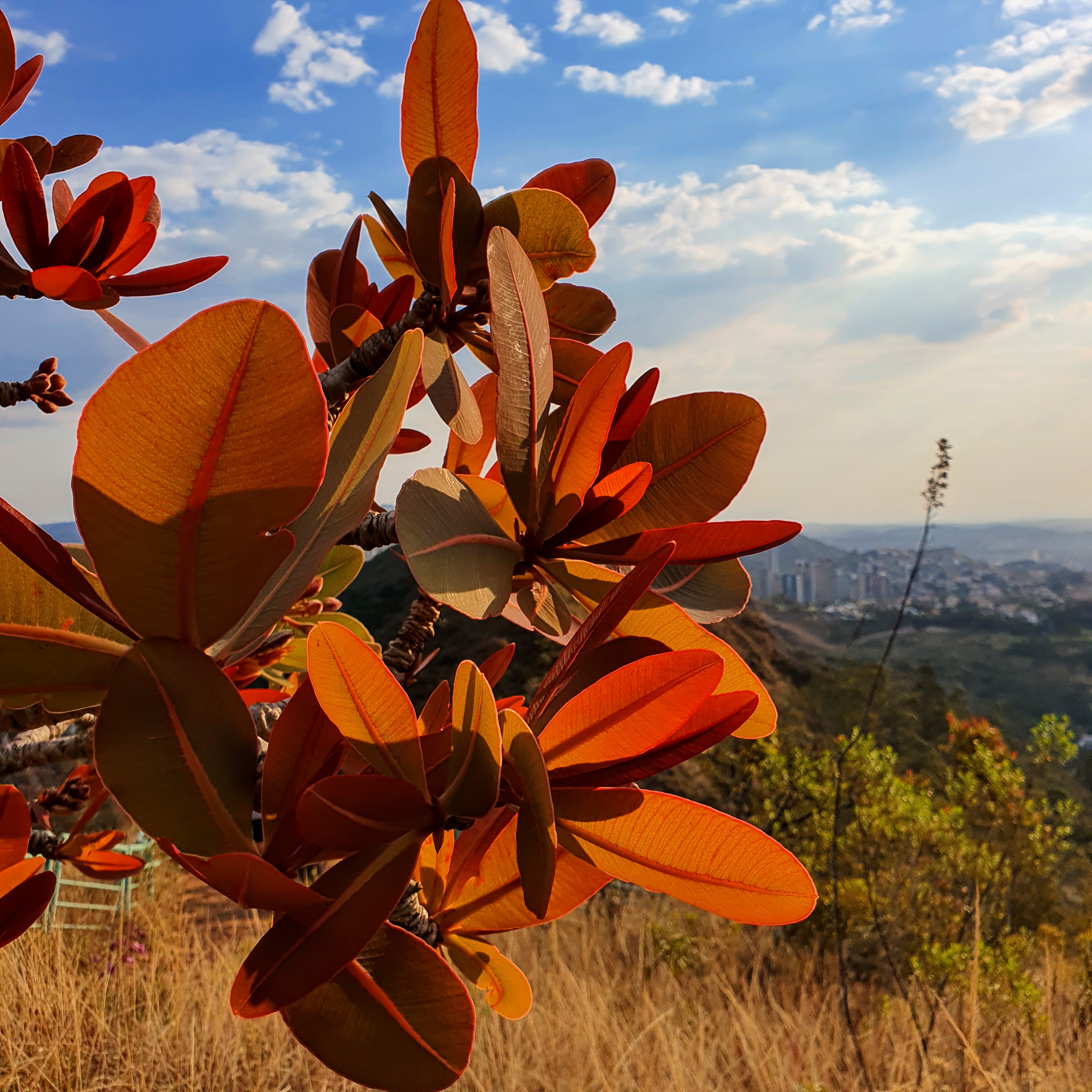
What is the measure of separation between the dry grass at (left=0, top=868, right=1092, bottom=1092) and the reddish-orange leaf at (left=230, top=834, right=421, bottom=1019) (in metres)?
2.29

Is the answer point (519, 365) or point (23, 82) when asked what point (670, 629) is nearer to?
point (519, 365)

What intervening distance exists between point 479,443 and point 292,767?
28cm

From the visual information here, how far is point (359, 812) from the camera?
0.87ft

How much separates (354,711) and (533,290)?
21cm

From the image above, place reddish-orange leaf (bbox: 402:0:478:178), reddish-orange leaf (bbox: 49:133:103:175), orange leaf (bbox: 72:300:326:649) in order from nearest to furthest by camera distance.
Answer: orange leaf (bbox: 72:300:326:649), reddish-orange leaf (bbox: 402:0:478:178), reddish-orange leaf (bbox: 49:133:103:175)

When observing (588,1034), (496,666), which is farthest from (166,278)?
(588,1034)

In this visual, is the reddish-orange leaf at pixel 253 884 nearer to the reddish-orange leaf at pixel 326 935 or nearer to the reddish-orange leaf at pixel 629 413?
the reddish-orange leaf at pixel 326 935

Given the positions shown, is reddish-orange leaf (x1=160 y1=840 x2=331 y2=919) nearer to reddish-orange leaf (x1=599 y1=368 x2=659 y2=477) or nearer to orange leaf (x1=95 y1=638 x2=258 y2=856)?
orange leaf (x1=95 y1=638 x2=258 y2=856)

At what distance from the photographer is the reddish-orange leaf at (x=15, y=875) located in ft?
1.00

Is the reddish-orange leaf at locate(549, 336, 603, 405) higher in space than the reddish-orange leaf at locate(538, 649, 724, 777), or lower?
higher

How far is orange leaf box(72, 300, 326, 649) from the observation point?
22cm

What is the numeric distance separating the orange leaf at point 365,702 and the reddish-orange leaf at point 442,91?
33 centimetres

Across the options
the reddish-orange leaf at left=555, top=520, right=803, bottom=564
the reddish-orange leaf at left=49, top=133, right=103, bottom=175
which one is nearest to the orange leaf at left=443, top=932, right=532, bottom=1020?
the reddish-orange leaf at left=555, top=520, right=803, bottom=564

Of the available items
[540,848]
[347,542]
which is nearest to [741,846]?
[540,848]
